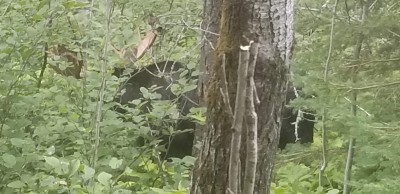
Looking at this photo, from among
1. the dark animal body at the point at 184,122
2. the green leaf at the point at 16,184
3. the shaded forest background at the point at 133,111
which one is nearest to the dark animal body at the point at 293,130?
the dark animal body at the point at 184,122

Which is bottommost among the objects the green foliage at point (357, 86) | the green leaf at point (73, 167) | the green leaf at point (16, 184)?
the green leaf at point (16, 184)

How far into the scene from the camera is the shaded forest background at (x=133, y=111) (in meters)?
3.62

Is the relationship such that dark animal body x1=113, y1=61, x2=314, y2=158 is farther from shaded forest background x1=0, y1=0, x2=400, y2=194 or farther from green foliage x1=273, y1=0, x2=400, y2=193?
green foliage x1=273, y1=0, x2=400, y2=193

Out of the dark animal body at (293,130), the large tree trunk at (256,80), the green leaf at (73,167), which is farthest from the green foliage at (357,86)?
the dark animal body at (293,130)

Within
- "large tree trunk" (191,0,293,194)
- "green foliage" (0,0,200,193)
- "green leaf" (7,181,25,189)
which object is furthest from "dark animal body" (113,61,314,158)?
"large tree trunk" (191,0,293,194)

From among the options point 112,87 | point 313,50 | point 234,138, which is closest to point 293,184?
point 313,50

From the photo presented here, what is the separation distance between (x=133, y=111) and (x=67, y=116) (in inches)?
27.2

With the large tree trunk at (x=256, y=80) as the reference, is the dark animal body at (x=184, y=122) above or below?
below

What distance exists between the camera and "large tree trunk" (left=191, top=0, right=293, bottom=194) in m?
2.52

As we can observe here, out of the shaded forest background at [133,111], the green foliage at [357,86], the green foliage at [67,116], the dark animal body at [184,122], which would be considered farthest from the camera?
the dark animal body at [184,122]

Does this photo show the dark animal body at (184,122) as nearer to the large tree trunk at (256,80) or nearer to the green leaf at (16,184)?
the green leaf at (16,184)

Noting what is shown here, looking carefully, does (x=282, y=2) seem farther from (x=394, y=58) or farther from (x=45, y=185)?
(x=394, y=58)

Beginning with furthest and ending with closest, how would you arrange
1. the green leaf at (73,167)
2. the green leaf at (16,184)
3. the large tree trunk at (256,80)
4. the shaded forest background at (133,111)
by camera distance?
the shaded forest background at (133,111) < the green leaf at (16,184) < the green leaf at (73,167) < the large tree trunk at (256,80)

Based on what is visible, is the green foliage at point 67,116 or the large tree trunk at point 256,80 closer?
the large tree trunk at point 256,80
